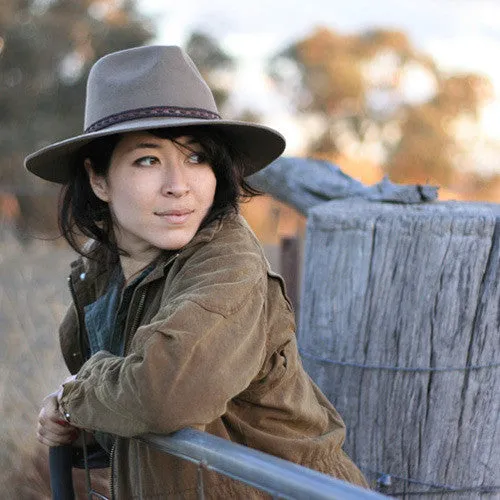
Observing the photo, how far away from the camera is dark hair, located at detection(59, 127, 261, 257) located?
2107 millimetres

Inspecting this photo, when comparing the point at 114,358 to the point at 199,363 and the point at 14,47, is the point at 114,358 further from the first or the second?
the point at 14,47

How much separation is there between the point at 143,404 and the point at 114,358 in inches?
8.4

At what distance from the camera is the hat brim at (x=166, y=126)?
1975 millimetres

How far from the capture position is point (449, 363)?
2492 mm

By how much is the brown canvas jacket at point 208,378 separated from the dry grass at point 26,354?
2052mm

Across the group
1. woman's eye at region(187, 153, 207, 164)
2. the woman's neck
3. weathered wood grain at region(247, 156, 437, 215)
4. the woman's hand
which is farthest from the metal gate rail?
weathered wood grain at region(247, 156, 437, 215)

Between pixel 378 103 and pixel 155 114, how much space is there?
103 feet

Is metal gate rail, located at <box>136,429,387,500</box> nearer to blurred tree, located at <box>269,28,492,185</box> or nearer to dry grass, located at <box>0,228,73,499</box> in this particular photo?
dry grass, located at <box>0,228,73,499</box>

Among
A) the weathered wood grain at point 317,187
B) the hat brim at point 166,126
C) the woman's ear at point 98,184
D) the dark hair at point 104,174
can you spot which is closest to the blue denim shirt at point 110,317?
the dark hair at point 104,174

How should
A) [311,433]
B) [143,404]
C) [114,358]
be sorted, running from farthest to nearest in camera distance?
1. [311,433]
2. [114,358]
3. [143,404]

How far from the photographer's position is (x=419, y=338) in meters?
2.50

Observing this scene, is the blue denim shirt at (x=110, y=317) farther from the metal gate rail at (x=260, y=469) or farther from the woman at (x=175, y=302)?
the metal gate rail at (x=260, y=469)

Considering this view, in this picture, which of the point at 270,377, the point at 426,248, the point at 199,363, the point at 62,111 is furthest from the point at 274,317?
the point at 62,111

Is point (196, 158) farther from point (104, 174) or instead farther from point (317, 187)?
point (317, 187)
